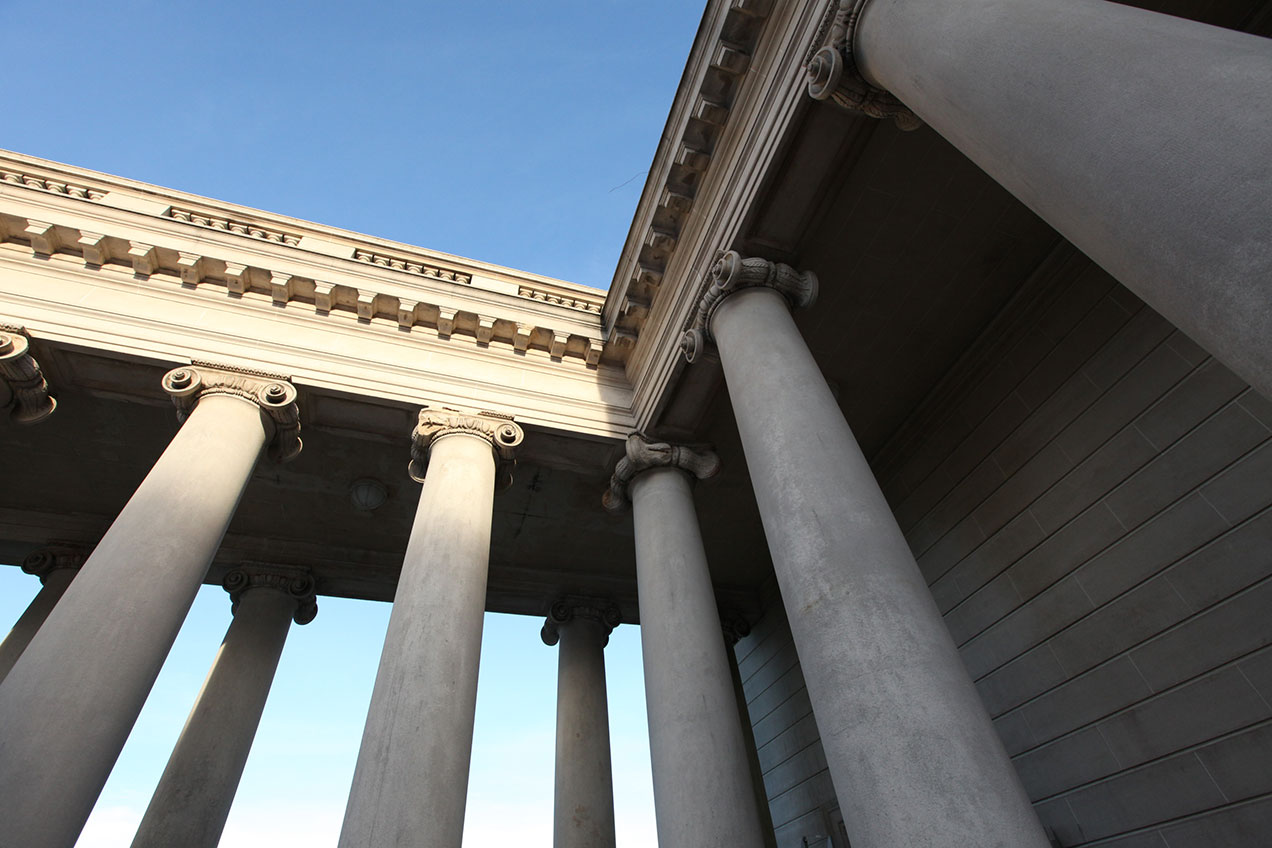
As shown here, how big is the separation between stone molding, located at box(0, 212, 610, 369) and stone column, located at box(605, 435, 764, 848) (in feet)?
11.3

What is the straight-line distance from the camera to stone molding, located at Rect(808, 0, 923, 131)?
873 centimetres

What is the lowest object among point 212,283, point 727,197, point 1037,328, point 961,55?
point 961,55

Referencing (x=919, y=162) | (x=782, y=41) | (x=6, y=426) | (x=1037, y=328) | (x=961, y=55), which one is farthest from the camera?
(x=6, y=426)

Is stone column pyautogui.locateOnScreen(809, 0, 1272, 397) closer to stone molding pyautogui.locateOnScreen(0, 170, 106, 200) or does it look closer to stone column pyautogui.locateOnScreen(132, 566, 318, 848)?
stone molding pyautogui.locateOnScreen(0, 170, 106, 200)

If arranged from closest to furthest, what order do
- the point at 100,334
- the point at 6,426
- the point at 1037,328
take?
1. the point at 100,334
2. the point at 1037,328
3. the point at 6,426

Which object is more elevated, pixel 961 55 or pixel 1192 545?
pixel 961 55

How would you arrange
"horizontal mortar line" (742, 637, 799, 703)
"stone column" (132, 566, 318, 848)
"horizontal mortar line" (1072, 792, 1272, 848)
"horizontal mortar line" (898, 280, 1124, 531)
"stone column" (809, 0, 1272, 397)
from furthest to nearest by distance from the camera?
"horizontal mortar line" (742, 637, 799, 703), "stone column" (132, 566, 318, 848), "horizontal mortar line" (898, 280, 1124, 531), "horizontal mortar line" (1072, 792, 1272, 848), "stone column" (809, 0, 1272, 397)

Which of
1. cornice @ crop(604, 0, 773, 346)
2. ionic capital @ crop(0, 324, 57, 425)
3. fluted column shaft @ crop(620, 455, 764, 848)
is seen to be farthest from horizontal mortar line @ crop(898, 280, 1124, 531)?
ionic capital @ crop(0, 324, 57, 425)

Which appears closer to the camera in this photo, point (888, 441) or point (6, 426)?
point (6, 426)

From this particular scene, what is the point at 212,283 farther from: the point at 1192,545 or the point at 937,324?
the point at 1192,545

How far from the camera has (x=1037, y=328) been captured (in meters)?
14.3

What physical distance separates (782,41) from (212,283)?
12.6m

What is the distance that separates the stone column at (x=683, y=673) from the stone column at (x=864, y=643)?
11.8 ft

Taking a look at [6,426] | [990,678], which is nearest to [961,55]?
[990,678]
